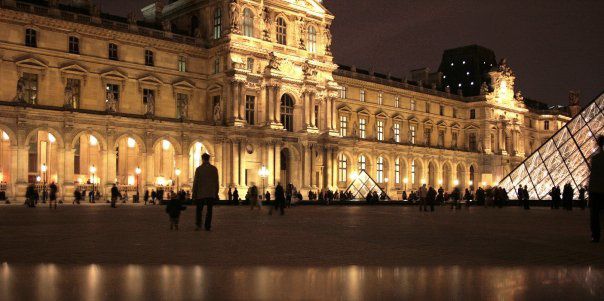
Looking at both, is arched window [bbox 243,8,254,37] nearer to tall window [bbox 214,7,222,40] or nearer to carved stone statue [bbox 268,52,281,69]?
tall window [bbox 214,7,222,40]

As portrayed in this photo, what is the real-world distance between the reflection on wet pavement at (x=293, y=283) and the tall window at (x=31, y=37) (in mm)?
42201

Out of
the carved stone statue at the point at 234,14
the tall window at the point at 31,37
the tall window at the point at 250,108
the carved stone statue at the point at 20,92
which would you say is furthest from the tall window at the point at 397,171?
the carved stone statue at the point at 20,92

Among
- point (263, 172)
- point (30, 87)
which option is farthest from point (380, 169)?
point (30, 87)

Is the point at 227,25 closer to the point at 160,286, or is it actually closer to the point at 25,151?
the point at 25,151

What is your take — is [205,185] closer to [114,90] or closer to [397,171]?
[114,90]

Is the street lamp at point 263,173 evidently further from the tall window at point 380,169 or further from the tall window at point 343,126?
the tall window at point 380,169

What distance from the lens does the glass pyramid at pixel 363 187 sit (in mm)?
56250

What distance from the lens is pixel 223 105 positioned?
2132 inches

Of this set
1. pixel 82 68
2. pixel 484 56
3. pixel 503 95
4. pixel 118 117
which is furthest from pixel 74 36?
pixel 484 56

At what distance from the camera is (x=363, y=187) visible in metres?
57.4

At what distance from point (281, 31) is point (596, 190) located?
47589 mm

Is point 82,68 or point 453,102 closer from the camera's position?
point 82,68

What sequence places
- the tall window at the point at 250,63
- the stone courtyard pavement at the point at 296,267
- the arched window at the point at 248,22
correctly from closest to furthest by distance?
the stone courtyard pavement at the point at 296,267, the tall window at the point at 250,63, the arched window at the point at 248,22

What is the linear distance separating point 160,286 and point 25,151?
40599 millimetres
